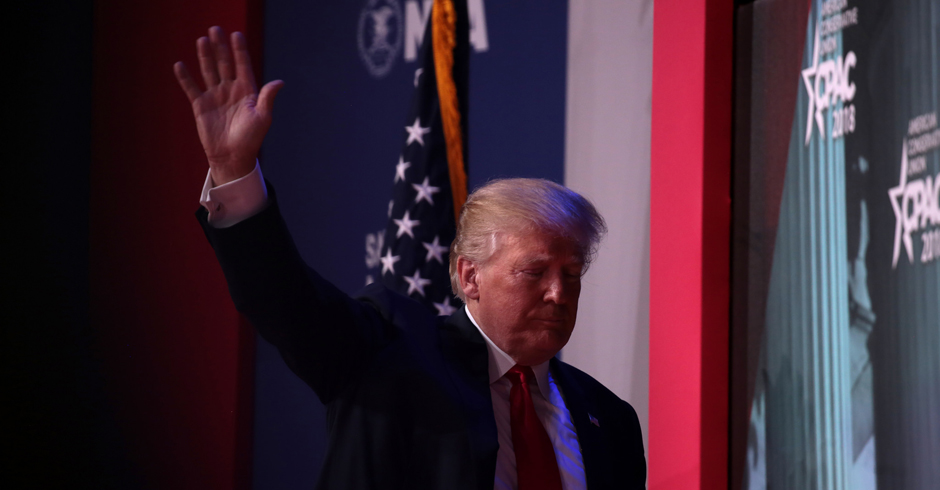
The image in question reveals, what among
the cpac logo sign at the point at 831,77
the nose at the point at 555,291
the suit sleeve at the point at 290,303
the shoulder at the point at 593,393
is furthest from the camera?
the cpac logo sign at the point at 831,77

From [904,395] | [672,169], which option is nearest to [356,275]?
[672,169]

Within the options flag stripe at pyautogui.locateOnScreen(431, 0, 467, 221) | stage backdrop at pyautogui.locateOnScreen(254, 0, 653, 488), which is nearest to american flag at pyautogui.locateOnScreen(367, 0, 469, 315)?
flag stripe at pyautogui.locateOnScreen(431, 0, 467, 221)

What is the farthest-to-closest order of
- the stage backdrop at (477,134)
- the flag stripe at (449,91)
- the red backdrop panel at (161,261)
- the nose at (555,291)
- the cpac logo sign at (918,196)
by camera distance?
1. the red backdrop panel at (161,261)
2. the stage backdrop at (477,134)
3. the flag stripe at (449,91)
4. the cpac logo sign at (918,196)
5. the nose at (555,291)

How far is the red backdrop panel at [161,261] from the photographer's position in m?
3.43

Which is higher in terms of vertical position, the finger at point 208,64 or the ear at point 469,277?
the finger at point 208,64

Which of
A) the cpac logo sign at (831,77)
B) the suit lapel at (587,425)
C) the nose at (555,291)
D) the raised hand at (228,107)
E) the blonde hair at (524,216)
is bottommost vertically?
the suit lapel at (587,425)

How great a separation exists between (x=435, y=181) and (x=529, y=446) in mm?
1516

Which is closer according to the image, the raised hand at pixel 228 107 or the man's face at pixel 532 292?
the raised hand at pixel 228 107

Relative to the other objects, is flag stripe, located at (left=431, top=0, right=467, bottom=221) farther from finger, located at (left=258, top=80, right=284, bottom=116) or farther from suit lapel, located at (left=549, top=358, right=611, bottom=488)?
finger, located at (left=258, top=80, right=284, bottom=116)

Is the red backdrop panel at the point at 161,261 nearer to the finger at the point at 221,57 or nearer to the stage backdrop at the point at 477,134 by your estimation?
the stage backdrop at the point at 477,134

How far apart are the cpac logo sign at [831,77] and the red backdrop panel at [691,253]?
27 centimetres

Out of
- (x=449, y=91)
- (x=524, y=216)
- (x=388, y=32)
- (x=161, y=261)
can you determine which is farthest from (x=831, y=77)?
(x=161, y=261)

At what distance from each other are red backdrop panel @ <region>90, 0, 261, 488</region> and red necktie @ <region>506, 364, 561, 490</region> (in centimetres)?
245

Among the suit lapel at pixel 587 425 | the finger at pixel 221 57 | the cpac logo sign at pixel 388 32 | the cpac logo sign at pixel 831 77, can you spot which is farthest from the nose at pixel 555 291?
the cpac logo sign at pixel 388 32
